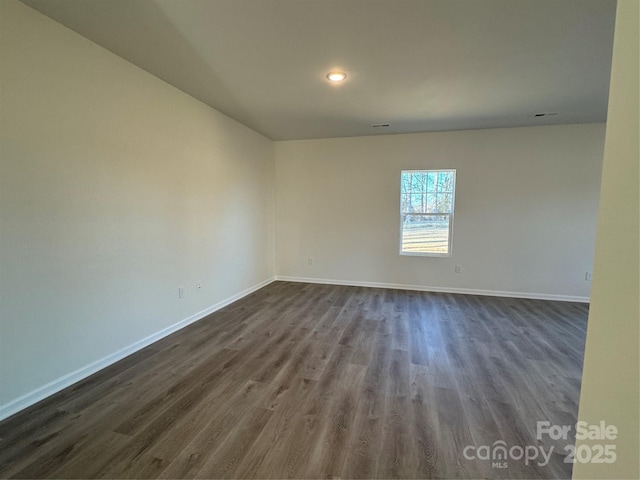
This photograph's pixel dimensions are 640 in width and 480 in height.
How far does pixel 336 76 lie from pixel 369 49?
499 mm

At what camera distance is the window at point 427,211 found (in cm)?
479

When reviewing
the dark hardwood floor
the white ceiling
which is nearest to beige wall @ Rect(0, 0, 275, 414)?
the white ceiling

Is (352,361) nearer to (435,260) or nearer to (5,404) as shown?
(5,404)

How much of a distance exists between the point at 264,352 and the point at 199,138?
2546 mm

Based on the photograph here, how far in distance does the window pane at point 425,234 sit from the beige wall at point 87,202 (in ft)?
10.3

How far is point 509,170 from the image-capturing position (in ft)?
14.7

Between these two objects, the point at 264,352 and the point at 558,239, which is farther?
the point at 558,239

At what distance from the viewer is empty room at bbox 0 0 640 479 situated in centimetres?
150

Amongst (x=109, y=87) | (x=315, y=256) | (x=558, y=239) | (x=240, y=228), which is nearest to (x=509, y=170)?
(x=558, y=239)

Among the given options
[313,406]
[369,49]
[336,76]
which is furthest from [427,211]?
[313,406]

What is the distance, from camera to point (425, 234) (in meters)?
4.93

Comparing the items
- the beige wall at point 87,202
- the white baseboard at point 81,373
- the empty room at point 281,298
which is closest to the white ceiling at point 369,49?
the empty room at point 281,298

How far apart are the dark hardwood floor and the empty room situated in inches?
0.7

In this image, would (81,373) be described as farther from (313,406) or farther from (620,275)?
(620,275)
